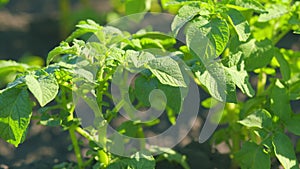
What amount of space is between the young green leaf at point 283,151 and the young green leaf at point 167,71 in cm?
33

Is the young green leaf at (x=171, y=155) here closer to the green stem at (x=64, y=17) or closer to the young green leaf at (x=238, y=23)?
the young green leaf at (x=238, y=23)

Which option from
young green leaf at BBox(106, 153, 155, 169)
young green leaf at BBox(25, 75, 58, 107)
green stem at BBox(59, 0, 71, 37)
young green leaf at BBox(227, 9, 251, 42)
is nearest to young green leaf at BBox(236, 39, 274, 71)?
young green leaf at BBox(227, 9, 251, 42)

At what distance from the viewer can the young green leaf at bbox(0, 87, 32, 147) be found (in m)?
1.39

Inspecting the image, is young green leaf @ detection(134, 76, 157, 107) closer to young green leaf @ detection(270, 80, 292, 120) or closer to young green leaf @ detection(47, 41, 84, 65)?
young green leaf @ detection(47, 41, 84, 65)

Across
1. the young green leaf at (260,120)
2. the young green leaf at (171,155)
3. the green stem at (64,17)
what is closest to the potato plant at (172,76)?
the young green leaf at (260,120)

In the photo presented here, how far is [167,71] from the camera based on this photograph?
143cm

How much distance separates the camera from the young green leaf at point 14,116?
1.39 metres

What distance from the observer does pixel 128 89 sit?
1.68 meters

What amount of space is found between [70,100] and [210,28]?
50 cm

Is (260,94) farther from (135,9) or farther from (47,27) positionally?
(47,27)

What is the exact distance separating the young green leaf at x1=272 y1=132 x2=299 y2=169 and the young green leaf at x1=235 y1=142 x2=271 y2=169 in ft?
0.15

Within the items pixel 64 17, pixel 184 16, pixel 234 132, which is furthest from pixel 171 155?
pixel 64 17

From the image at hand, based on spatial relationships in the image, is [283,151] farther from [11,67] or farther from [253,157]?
[11,67]

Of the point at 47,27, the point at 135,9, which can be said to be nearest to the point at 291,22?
the point at 135,9
